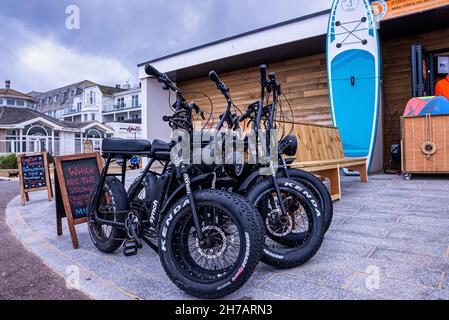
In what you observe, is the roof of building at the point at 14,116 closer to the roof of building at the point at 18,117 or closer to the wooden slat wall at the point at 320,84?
the roof of building at the point at 18,117

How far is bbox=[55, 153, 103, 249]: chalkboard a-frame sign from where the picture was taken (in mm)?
2809

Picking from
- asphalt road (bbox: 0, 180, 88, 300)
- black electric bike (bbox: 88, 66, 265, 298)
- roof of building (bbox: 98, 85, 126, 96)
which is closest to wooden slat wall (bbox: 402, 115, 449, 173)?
black electric bike (bbox: 88, 66, 265, 298)

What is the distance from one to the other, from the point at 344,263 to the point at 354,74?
4.89 m

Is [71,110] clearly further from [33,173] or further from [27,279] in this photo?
[27,279]

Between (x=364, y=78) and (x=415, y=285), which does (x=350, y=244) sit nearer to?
(x=415, y=285)

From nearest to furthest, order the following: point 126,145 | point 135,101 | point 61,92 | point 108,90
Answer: point 126,145 → point 135,101 → point 108,90 → point 61,92

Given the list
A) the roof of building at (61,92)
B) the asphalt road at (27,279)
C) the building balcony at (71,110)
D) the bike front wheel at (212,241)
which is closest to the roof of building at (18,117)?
the building balcony at (71,110)

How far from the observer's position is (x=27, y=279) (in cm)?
205

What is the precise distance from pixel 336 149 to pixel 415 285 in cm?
332

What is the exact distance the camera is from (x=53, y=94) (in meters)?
48.6

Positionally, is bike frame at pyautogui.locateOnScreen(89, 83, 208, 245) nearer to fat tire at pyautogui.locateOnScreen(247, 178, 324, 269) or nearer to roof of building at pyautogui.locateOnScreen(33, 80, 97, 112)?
fat tire at pyautogui.locateOnScreen(247, 178, 324, 269)

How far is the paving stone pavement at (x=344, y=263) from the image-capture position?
1656mm

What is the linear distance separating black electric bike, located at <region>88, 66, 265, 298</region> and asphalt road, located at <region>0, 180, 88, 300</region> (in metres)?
0.43

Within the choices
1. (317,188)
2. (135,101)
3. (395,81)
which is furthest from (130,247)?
(135,101)
